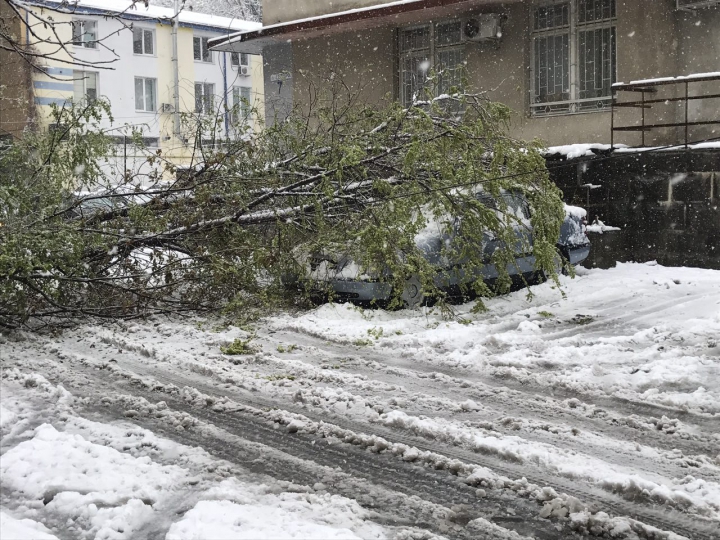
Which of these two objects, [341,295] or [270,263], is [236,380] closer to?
[270,263]

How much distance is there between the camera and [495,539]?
12.3 ft

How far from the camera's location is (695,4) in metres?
14.1

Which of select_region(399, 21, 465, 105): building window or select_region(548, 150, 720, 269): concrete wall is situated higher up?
select_region(399, 21, 465, 105): building window

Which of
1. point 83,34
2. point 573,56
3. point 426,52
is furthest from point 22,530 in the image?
point 426,52

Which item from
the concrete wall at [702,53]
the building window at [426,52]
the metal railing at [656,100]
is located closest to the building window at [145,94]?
the building window at [426,52]

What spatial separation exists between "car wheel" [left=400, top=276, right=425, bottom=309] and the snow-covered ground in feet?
2.82

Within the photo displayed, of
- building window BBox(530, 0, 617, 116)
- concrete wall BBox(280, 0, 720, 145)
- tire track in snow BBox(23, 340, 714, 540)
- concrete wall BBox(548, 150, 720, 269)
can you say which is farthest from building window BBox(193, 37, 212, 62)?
tire track in snow BBox(23, 340, 714, 540)

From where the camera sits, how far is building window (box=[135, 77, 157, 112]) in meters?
35.9

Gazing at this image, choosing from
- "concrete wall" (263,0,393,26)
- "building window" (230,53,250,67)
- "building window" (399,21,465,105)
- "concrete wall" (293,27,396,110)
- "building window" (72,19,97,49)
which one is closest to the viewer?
"building window" (72,19,97,49)

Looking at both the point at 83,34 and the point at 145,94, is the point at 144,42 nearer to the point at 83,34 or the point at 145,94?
the point at 145,94

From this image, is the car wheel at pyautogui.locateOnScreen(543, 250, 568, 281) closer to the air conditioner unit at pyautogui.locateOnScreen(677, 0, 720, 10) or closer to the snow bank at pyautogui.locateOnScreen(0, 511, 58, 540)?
the air conditioner unit at pyautogui.locateOnScreen(677, 0, 720, 10)

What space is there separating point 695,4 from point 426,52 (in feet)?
19.0

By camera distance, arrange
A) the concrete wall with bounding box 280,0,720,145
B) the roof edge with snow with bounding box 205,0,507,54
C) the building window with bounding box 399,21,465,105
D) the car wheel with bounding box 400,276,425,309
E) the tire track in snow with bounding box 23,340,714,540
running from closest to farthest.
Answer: the tire track in snow with bounding box 23,340,714,540
the car wheel with bounding box 400,276,425,309
the concrete wall with bounding box 280,0,720,145
the roof edge with snow with bounding box 205,0,507,54
the building window with bounding box 399,21,465,105

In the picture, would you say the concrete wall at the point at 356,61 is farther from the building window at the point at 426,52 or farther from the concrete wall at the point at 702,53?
the concrete wall at the point at 702,53
